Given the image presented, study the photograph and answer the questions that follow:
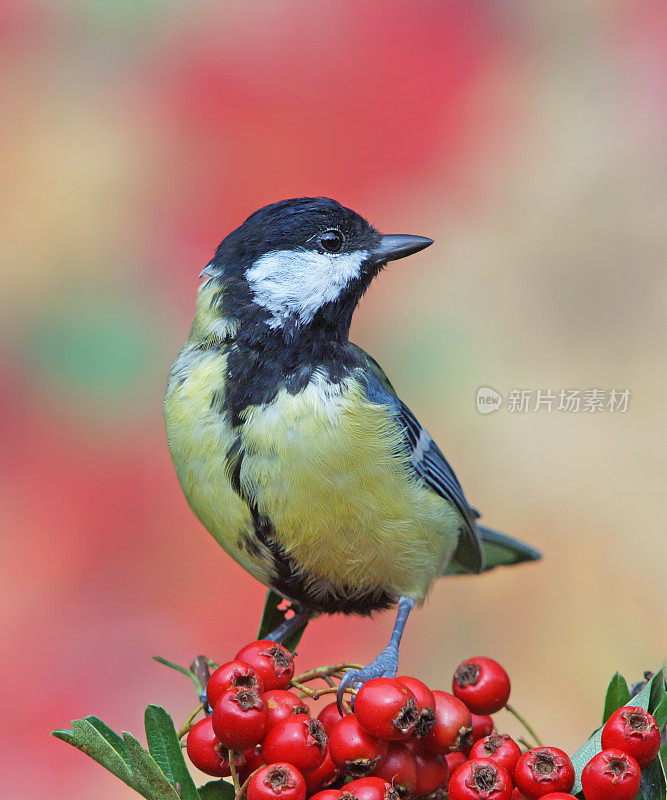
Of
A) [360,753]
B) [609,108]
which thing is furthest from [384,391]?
[609,108]

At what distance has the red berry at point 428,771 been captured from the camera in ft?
3.52

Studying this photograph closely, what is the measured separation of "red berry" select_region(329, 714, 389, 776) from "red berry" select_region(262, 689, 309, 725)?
6 centimetres

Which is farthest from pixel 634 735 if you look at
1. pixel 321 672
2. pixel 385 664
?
pixel 385 664

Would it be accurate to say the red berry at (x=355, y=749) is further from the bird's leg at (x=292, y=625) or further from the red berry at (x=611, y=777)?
the bird's leg at (x=292, y=625)

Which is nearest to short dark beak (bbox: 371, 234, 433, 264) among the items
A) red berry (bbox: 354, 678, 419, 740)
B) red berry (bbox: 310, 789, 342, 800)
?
red berry (bbox: 354, 678, 419, 740)

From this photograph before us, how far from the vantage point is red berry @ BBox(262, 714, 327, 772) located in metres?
1.01

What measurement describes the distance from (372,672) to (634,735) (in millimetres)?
471

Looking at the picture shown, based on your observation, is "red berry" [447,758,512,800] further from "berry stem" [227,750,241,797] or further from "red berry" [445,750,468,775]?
"berry stem" [227,750,241,797]

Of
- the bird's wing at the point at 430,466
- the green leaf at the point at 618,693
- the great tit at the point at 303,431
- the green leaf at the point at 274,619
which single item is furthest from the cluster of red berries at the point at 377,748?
the bird's wing at the point at 430,466

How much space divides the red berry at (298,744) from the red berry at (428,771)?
132mm

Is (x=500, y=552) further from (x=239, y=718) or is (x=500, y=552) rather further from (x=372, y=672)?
(x=239, y=718)

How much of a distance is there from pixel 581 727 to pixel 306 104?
2.53 metres

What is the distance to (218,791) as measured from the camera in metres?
1.10

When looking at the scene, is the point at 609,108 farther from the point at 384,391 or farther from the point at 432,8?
the point at 384,391
